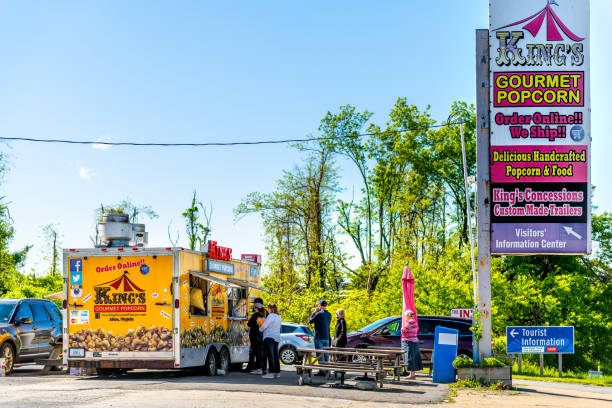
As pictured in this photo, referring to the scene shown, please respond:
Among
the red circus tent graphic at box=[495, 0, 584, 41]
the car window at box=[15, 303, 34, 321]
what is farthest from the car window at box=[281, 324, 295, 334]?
the red circus tent graphic at box=[495, 0, 584, 41]

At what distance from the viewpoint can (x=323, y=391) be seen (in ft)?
46.6

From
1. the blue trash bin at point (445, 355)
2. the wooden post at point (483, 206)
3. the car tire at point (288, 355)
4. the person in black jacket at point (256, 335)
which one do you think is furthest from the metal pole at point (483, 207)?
the car tire at point (288, 355)

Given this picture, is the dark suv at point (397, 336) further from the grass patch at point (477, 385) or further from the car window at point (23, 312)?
the car window at point (23, 312)

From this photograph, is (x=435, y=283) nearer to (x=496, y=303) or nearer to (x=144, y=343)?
(x=496, y=303)

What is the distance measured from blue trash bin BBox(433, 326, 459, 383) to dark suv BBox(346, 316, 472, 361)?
496cm

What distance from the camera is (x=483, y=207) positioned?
1641cm

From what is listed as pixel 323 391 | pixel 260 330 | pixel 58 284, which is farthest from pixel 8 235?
pixel 323 391

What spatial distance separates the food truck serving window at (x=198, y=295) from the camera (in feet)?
53.3

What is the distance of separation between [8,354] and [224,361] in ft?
16.9

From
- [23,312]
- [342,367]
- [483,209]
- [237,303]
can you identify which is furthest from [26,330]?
[483,209]

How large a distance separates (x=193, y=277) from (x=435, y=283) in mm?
20289

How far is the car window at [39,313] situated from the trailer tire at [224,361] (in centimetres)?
516

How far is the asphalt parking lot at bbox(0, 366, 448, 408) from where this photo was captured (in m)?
11.9

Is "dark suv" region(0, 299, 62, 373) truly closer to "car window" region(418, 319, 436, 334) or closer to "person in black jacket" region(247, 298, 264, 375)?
"person in black jacket" region(247, 298, 264, 375)
